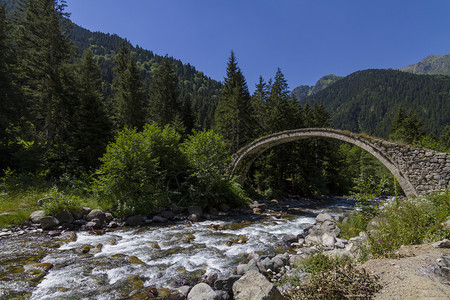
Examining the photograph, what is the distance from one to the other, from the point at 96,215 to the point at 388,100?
593ft

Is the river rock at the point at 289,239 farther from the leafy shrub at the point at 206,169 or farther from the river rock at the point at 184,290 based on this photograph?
the leafy shrub at the point at 206,169

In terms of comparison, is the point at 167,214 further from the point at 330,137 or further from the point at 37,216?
the point at 330,137

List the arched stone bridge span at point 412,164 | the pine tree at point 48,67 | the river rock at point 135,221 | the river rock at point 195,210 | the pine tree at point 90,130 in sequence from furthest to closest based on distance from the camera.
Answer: the pine tree at point 90,130, the pine tree at point 48,67, the river rock at point 195,210, the river rock at point 135,221, the arched stone bridge span at point 412,164

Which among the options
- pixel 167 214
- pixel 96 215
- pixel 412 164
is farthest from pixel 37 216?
pixel 412 164

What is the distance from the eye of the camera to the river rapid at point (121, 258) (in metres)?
4.67

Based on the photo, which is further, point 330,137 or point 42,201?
point 330,137

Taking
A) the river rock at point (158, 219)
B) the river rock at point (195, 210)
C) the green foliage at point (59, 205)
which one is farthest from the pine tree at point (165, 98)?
the green foliage at point (59, 205)

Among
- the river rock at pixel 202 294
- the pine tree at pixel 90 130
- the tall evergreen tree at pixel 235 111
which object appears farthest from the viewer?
the tall evergreen tree at pixel 235 111

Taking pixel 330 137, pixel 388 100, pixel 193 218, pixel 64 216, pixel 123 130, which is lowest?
pixel 193 218

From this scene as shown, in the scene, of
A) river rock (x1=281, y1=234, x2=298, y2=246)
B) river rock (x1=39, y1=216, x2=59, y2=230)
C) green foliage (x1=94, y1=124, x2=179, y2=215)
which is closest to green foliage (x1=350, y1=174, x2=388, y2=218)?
river rock (x1=281, y1=234, x2=298, y2=246)

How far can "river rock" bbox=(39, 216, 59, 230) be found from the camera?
839cm

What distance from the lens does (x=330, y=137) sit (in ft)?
46.2

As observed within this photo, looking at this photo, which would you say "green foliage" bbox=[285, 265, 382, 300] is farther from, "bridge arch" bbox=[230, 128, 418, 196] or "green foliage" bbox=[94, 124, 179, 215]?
"bridge arch" bbox=[230, 128, 418, 196]

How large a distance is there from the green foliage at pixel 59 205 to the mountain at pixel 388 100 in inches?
4655
